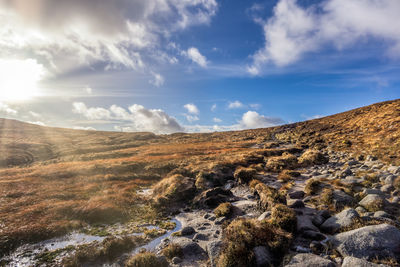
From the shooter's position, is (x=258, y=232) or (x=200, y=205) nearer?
(x=258, y=232)

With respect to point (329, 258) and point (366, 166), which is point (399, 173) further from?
point (329, 258)

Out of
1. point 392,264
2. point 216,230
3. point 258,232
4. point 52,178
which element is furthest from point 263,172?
point 52,178

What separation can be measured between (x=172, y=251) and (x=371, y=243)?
9.96 m

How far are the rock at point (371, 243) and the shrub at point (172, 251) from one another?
27.3ft

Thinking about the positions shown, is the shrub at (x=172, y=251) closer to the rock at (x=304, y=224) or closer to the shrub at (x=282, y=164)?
the rock at (x=304, y=224)

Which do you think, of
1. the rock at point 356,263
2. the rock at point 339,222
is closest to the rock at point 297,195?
the rock at point 339,222

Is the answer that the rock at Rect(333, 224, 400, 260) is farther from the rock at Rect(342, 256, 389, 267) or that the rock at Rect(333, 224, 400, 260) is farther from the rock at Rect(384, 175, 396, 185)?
the rock at Rect(384, 175, 396, 185)

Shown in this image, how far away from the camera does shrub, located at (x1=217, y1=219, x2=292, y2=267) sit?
9148mm

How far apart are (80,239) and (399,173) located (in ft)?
90.5

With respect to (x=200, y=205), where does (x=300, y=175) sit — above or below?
above

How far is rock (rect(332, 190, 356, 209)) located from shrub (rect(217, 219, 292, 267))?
6.24 m

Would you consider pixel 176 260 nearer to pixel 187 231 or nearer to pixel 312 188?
pixel 187 231

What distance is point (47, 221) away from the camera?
16844 mm

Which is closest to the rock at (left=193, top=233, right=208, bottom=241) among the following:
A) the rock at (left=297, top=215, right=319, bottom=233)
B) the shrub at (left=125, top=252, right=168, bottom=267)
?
the shrub at (left=125, top=252, right=168, bottom=267)
